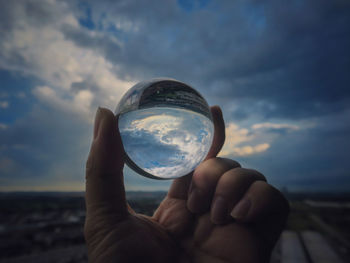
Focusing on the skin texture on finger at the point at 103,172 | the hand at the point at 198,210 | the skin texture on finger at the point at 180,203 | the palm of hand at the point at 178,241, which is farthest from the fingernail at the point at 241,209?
the skin texture on finger at the point at 103,172

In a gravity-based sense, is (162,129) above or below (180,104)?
below

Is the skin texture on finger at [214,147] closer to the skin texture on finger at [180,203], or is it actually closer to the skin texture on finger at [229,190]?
the skin texture on finger at [180,203]

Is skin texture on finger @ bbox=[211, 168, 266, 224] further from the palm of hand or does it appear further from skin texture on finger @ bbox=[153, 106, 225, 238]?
skin texture on finger @ bbox=[153, 106, 225, 238]

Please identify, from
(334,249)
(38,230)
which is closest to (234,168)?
(334,249)

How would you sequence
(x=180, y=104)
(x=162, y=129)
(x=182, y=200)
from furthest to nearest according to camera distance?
(x=182, y=200) < (x=180, y=104) < (x=162, y=129)

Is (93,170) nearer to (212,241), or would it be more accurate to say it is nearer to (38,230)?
(212,241)

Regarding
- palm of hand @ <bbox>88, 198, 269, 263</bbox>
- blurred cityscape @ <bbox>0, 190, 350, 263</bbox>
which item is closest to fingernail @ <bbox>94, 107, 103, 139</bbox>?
palm of hand @ <bbox>88, 198, 269, 263</bbox>
